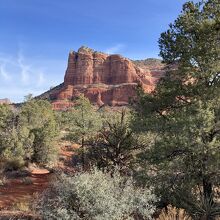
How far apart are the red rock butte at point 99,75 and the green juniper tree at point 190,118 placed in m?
142

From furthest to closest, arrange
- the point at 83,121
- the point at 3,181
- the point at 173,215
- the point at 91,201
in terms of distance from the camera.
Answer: the point at 83,121 < the point at 3,181 < the point at 173,215 < the point at 91,201

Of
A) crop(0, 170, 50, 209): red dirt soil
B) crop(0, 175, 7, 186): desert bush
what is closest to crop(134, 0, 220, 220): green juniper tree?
crop(0, 170, 50, 209): red dirt soil

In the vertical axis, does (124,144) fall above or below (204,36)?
below

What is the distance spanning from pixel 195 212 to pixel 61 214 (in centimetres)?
536

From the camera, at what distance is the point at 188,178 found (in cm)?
1316

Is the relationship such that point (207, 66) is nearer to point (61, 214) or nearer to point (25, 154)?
point (61, 214)

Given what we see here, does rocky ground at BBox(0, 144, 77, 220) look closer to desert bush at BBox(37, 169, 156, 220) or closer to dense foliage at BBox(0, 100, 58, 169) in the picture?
dense foliage at BBox(0, 100, 58, 169)

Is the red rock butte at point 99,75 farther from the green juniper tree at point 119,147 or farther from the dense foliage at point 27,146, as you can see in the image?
the green juniper tree at point 119,147


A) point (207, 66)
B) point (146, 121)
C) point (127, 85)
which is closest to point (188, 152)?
point (146, 121)

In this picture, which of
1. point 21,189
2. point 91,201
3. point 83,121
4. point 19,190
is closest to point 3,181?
point 21,189

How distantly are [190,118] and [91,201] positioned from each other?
4615 millimetres

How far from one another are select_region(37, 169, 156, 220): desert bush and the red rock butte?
481 ft

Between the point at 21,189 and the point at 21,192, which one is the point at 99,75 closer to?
the point at 21,189

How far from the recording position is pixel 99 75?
176m
